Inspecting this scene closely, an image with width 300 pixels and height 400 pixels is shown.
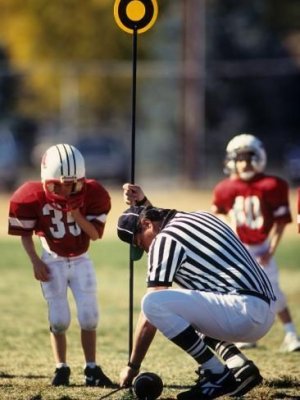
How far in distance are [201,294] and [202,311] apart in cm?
10

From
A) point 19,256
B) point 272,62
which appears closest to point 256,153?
point 19,256

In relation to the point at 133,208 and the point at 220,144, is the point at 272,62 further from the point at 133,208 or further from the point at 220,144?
the point at 133,208

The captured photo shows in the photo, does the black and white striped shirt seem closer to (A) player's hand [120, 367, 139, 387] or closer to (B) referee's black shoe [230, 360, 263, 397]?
(B) referee's black shoe [230, 360, 263, 397]

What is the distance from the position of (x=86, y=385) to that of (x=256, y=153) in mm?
2917

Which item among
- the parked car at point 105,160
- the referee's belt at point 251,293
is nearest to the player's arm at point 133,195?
the referee's belt at point 251,293

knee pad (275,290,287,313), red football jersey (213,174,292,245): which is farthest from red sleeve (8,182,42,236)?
knee pad (275,290,287,313)

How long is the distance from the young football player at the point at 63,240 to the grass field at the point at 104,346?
0.90 feet

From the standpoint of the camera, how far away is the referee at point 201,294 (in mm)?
6488

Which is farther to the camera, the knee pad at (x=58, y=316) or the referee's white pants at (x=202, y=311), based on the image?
the knee pad at (x=58, y=316)

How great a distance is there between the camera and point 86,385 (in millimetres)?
7379

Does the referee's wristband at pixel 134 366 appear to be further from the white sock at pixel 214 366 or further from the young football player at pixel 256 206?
the young football player at pixel 256 206

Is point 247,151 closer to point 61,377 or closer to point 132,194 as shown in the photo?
point 132,194

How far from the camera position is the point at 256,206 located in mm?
9586

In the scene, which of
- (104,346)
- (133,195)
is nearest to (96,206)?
(133,195)
